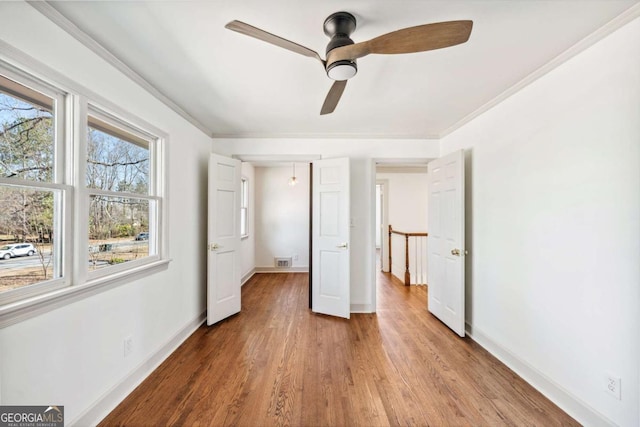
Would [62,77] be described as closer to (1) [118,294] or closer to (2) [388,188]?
(1) [118,294]

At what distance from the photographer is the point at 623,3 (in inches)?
52.9

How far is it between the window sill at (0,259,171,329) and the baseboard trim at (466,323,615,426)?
323 centimetres

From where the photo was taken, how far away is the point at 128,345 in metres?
1.91

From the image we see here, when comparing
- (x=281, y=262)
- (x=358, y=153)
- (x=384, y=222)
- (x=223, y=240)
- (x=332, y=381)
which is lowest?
(x=332, y=381)

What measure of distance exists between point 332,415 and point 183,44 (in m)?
2.65

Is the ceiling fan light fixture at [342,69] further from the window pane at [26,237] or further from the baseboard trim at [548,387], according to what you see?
the baseboard trim at [548,387]

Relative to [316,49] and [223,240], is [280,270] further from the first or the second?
[316,49]

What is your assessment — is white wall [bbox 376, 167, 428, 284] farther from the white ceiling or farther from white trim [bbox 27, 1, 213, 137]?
white trim [bbox 27, 1, 213, 137]

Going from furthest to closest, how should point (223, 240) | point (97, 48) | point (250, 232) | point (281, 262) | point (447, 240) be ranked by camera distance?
point (281, 262), point (250, 232), point (223, 240), point (447, 240), point (97, 48)

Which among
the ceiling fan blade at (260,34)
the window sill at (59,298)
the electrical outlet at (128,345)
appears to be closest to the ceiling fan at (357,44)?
the ceiling fan blade at (260,34)

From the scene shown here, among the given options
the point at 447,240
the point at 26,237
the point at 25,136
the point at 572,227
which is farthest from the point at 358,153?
the point at 26,237

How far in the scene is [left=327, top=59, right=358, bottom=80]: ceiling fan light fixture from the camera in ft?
4.77

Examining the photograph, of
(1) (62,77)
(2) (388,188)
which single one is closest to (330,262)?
(1) (62,77)

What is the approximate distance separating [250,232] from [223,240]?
7.07 feet
